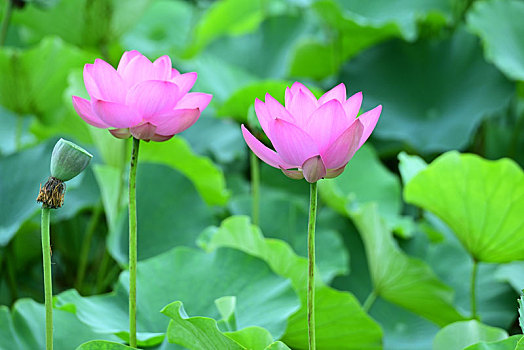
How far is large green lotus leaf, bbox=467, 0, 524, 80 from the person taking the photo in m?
1.27

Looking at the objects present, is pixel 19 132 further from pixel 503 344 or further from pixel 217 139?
pixel 503 344

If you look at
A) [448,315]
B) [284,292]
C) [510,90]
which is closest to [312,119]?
[284,292]

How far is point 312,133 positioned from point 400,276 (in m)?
0.50

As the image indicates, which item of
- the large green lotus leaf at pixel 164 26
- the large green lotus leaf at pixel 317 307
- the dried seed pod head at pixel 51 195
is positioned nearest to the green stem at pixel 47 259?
the dried seed pod head at pixel 51 195

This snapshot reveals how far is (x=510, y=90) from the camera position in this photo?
1381 millimetres

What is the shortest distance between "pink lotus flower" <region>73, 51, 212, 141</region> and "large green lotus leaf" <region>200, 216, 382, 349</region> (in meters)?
0.31

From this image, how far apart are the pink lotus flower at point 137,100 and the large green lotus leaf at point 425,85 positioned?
945 mm

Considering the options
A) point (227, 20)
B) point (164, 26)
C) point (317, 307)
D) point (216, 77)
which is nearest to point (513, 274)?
point (317, 307)

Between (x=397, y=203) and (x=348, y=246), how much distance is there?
0.41 ft

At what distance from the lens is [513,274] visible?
3.19 ft

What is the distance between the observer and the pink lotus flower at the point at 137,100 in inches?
20.5

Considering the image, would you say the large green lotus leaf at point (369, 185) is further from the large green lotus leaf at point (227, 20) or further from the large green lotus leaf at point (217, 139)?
the large green lotus leaf at point (227, 20)

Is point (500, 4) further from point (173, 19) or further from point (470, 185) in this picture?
point (173, 19)

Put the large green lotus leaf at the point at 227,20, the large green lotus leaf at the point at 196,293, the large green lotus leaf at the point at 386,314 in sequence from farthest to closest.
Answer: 1. the large green lotus leaf at the point at 227,20
2. the large green lotus leaf at the point at 386,314
3. the large green lotus leaf at the point at 196,293
